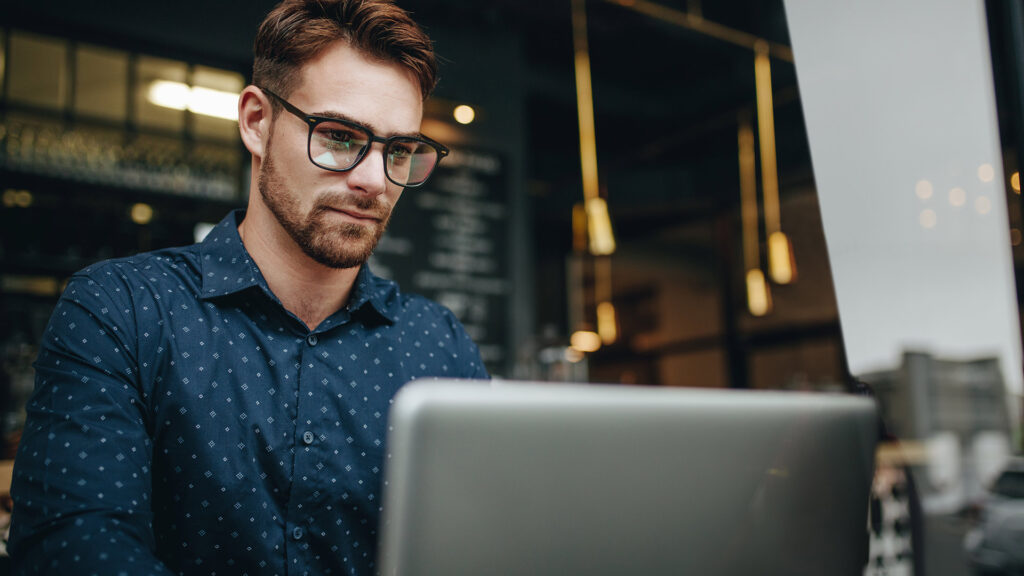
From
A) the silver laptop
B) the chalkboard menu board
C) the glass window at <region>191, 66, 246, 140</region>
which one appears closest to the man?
the silver laptop

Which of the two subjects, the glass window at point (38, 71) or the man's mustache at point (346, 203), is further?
the glass window at point (38, 71)

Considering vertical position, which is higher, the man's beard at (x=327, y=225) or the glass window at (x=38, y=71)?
the glass window at (x=38, y=71)

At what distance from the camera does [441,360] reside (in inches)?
50.9

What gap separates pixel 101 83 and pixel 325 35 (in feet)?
8.45

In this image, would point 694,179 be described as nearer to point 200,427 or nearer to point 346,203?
point 346,203

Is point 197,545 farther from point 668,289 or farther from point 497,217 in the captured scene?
point 668,289

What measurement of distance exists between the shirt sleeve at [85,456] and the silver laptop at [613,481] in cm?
36

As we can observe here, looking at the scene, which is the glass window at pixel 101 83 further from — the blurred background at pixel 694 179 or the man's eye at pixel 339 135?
the man's eye at pixel 339 135

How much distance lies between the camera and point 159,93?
3.25 meters

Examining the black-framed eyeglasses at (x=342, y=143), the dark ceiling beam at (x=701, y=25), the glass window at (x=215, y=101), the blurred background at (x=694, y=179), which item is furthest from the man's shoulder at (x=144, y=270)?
the dark ceiling beam at (x=701, y=25)

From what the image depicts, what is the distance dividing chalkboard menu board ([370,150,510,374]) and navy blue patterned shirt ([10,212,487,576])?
2.56 meters

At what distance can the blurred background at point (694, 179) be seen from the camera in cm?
147

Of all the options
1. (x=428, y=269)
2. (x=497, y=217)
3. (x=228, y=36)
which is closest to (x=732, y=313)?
(x=497, y=217)

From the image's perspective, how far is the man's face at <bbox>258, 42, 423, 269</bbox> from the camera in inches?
40.9
